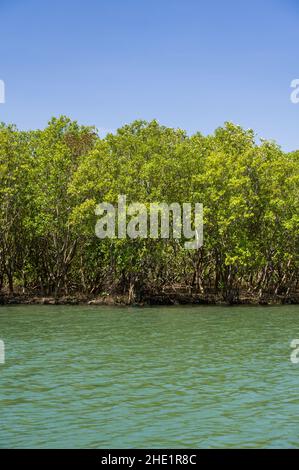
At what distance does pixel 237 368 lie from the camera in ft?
72.1

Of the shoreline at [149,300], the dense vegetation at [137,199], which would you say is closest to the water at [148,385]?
the shoreline at [149,300]

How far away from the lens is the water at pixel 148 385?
1401cm

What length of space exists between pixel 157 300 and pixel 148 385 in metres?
31.1

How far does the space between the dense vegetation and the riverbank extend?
66cm

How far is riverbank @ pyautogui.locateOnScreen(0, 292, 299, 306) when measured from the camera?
4847cm

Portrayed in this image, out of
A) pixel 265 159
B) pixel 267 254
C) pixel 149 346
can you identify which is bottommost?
pixel 149 346

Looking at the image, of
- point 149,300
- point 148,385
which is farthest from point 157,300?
point 148,385

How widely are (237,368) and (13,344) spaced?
33.5 ft

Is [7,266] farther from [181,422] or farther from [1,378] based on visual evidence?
[181,422]

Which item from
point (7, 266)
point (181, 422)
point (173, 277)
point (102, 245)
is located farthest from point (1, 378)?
point (173, 277)

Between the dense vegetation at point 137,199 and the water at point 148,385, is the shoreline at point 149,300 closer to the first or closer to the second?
the dense vegetation at point 137,199

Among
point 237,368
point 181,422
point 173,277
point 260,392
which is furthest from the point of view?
point 173,277

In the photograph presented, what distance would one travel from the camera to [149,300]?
49.9 meters

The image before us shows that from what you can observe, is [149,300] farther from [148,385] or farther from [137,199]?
[148,385]
